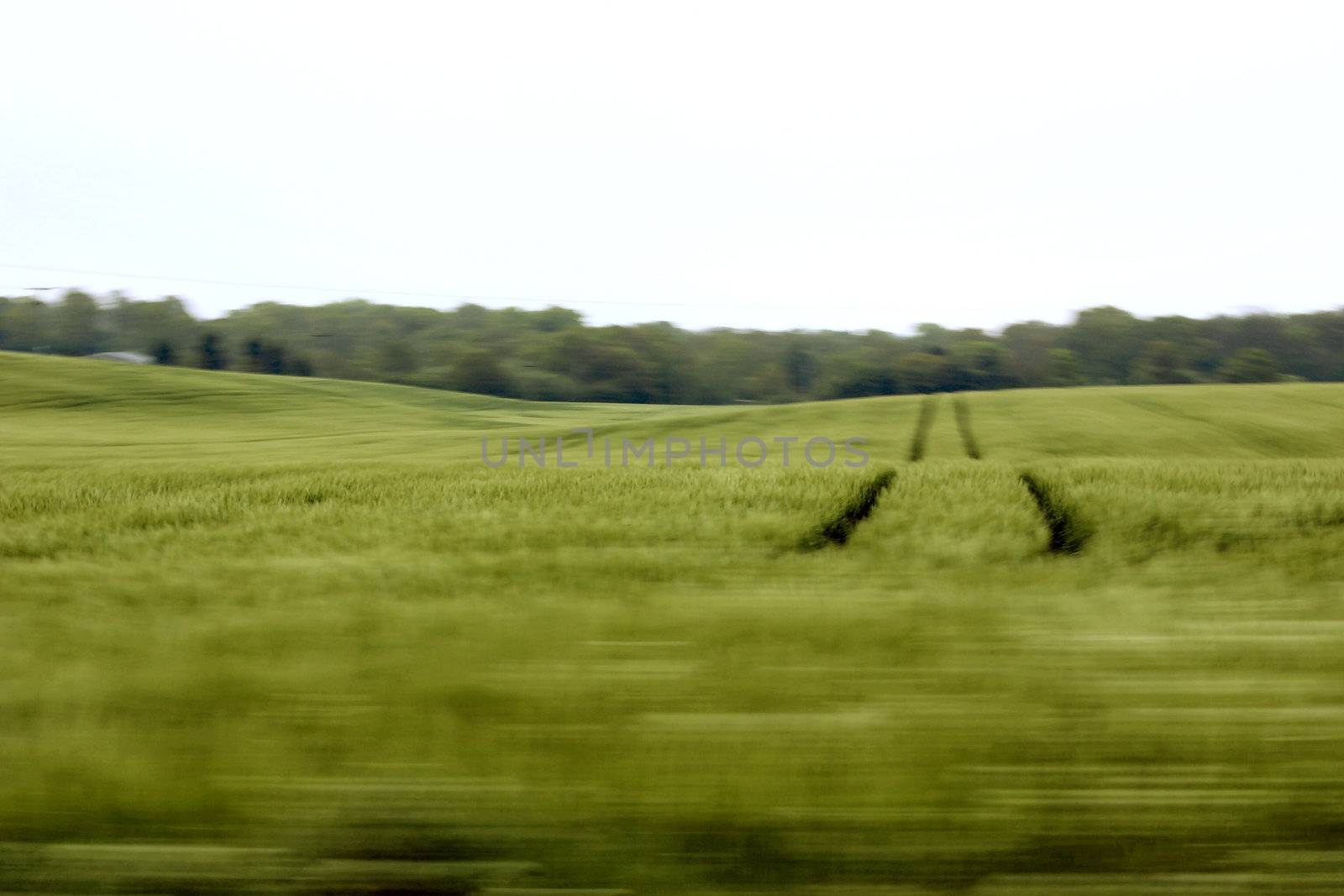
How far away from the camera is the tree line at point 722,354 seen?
5184 centimetres

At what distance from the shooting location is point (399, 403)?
40.2 m

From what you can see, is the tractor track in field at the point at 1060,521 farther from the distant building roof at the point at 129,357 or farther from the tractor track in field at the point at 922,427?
the distant building roof at the point at 129,357

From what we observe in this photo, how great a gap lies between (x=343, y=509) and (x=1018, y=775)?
6.34 m

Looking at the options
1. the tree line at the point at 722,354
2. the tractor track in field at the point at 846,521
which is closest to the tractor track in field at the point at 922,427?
the tractor track in field at the point at 846,521

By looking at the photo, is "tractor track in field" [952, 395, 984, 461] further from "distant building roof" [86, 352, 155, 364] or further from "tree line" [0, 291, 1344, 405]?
"distant building roof" [86, 352, 155, 364]

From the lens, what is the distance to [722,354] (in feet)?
243

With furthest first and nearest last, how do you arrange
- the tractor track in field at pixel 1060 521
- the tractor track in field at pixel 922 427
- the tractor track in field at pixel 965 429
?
1. the tractor track in field at pixel 965 429
2. the tractor track in field at pixel 922 427
3. the tractor track in field at pixel 1060 521

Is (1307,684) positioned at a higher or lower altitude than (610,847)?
higher

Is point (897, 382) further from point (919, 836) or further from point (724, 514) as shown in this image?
point (919, 836)

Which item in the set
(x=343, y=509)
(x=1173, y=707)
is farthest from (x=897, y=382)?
(x=1173, y=707)

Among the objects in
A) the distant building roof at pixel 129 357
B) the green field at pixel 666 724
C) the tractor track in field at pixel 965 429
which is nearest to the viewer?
the green field at pixel 666 724

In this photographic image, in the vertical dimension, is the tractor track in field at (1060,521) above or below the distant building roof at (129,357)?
below

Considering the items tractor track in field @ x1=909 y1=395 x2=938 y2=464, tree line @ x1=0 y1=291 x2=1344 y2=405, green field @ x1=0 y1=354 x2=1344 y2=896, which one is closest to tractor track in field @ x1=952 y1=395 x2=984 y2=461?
tractor track in field @ x1=909 y1=395 x2=938 y2=464

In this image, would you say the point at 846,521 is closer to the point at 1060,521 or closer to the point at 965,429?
the point at 1060,521
